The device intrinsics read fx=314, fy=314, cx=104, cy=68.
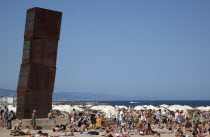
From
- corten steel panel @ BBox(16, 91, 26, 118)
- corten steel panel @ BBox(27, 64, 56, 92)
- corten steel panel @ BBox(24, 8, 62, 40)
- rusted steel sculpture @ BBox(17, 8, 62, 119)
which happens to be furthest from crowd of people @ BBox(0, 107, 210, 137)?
corten steel panel @ BBox(24, 8, 62, 40)

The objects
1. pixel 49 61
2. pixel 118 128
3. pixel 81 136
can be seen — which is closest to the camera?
pixel 81 136

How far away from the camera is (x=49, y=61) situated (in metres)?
18.3

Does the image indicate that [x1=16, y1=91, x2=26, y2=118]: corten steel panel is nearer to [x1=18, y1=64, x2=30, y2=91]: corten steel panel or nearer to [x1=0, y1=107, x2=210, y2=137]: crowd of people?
[x1=18, y1=64, x2=30, y2=91]: corten steel panel

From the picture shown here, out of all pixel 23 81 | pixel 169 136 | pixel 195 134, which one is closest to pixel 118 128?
pixel 169 136

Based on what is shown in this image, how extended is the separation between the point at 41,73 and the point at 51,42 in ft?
6.31

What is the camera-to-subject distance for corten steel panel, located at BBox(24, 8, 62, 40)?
17.5 metres

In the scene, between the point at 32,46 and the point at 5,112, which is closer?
the point at 32,46

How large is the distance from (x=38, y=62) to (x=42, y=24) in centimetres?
217

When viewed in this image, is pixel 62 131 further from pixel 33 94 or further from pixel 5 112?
pixel 5 112

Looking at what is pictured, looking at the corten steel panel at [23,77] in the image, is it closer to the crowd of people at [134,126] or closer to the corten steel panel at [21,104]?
the corten steel panel at [21,104]

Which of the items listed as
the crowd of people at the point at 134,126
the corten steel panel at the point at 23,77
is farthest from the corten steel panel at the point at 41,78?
the crowd of people at the point at 134,126

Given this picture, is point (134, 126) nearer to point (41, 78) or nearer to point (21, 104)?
point (41, 78)

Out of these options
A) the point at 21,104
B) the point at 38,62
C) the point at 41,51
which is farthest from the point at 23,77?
the point at 41,51

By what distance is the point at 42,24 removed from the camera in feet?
58.4
